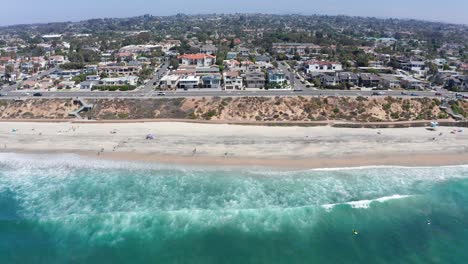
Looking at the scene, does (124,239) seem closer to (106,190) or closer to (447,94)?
(106,190)

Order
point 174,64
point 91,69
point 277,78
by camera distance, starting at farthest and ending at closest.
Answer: point 174,64
point 91,69
point 277,78

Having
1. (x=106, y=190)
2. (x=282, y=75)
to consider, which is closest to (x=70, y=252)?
(x=106, y=190)

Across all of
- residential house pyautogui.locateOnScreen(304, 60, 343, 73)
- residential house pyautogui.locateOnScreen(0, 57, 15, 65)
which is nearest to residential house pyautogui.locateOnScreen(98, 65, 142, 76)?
residential house pyautogui.locateOnScreen(0, 57, 15, 65)

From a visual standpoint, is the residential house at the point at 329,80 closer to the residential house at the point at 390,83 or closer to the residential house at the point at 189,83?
the residential house at the point at 390,83

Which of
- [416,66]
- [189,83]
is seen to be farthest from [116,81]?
[416,66]

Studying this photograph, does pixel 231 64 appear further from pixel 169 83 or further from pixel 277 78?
pixel 169 83

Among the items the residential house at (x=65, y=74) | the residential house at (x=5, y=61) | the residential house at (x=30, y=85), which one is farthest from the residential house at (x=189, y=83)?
the residential house at (x=5, y=61)
